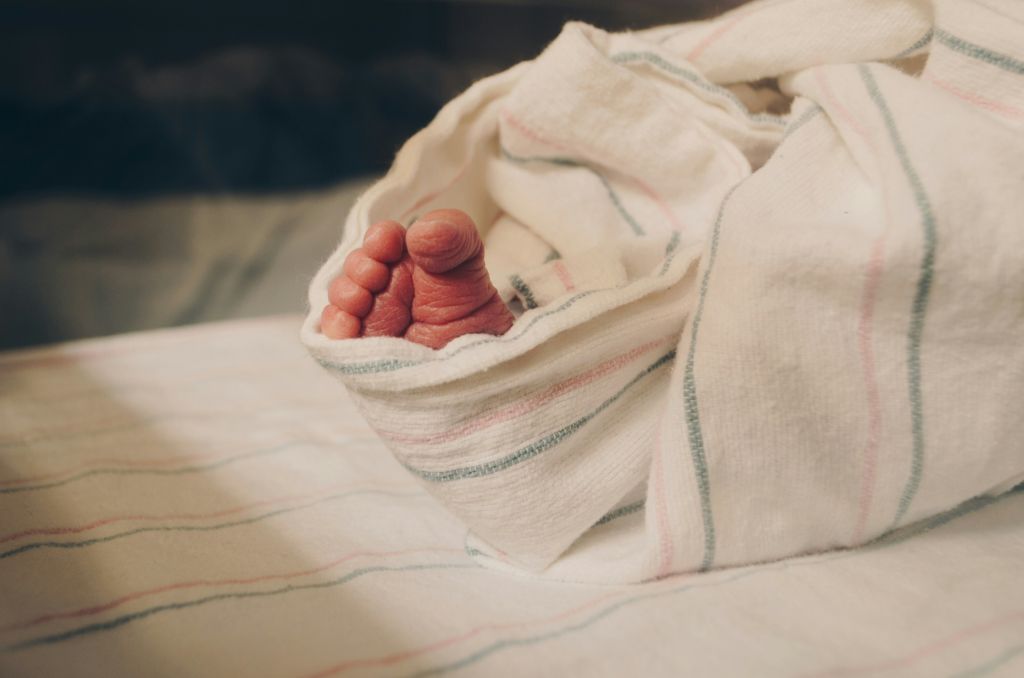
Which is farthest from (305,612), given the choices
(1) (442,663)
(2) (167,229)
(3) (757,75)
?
(2) (167,229)

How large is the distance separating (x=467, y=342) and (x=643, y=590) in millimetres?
137

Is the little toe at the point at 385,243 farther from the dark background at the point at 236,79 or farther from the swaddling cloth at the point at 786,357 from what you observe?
the dark background at the point at 236,79

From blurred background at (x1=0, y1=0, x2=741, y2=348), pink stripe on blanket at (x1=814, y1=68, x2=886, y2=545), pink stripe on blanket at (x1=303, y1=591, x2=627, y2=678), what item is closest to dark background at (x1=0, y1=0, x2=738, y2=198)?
blurred background at (x1=0, y1=0, x2=741, y2=348)

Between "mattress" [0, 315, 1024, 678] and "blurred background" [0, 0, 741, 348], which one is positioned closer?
"mattress" [0, 315, 1024, 678]

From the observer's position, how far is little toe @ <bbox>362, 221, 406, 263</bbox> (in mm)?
338

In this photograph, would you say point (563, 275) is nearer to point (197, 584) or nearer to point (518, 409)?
point (518, 409)

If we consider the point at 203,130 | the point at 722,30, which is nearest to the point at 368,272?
the point at 722,30

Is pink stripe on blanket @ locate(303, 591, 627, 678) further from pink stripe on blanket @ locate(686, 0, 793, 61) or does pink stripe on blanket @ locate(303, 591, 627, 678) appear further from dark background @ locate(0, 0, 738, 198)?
dark background @ locate(0, 0, 738, 198)

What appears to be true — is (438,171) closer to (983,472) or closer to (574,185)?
(574,185)

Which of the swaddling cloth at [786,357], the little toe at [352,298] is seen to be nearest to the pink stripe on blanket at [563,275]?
the swaddling cloth at [786,357]

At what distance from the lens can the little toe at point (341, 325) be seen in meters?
0.34

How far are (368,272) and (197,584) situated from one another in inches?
6.3

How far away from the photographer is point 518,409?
0.35m

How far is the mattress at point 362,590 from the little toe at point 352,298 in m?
0.13
